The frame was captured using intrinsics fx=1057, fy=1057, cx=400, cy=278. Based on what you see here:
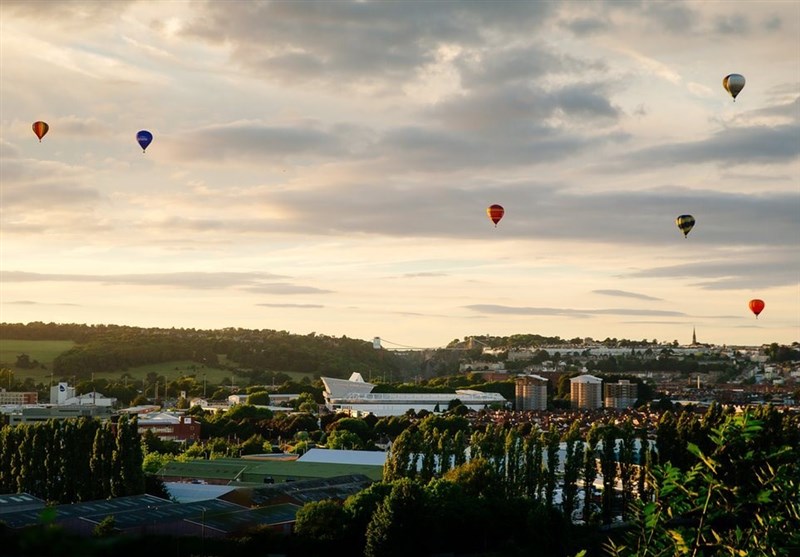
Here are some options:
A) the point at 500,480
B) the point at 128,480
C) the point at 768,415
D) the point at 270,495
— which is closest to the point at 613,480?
the point at 500,480

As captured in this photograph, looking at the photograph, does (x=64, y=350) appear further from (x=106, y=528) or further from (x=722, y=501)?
(x=722, y=501)

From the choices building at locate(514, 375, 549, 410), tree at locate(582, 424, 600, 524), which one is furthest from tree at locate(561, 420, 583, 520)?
building at locate(514, 375, 549, 410)

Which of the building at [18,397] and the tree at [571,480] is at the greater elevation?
the building at [18,397]

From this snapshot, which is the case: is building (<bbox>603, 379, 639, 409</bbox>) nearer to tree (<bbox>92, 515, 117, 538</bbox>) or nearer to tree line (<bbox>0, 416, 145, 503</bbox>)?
tree line (<bbox>0, 416, 145, 503</bbox>)

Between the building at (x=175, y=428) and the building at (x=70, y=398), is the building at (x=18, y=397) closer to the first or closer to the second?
the building at (x=70, y=398)

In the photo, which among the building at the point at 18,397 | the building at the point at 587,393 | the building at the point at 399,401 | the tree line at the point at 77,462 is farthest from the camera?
the building at the point at 587,393

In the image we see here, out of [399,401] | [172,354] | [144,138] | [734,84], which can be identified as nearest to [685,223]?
[734,84]

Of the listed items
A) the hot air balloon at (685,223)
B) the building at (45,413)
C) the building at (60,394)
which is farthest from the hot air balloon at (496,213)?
the building at (60,394)
